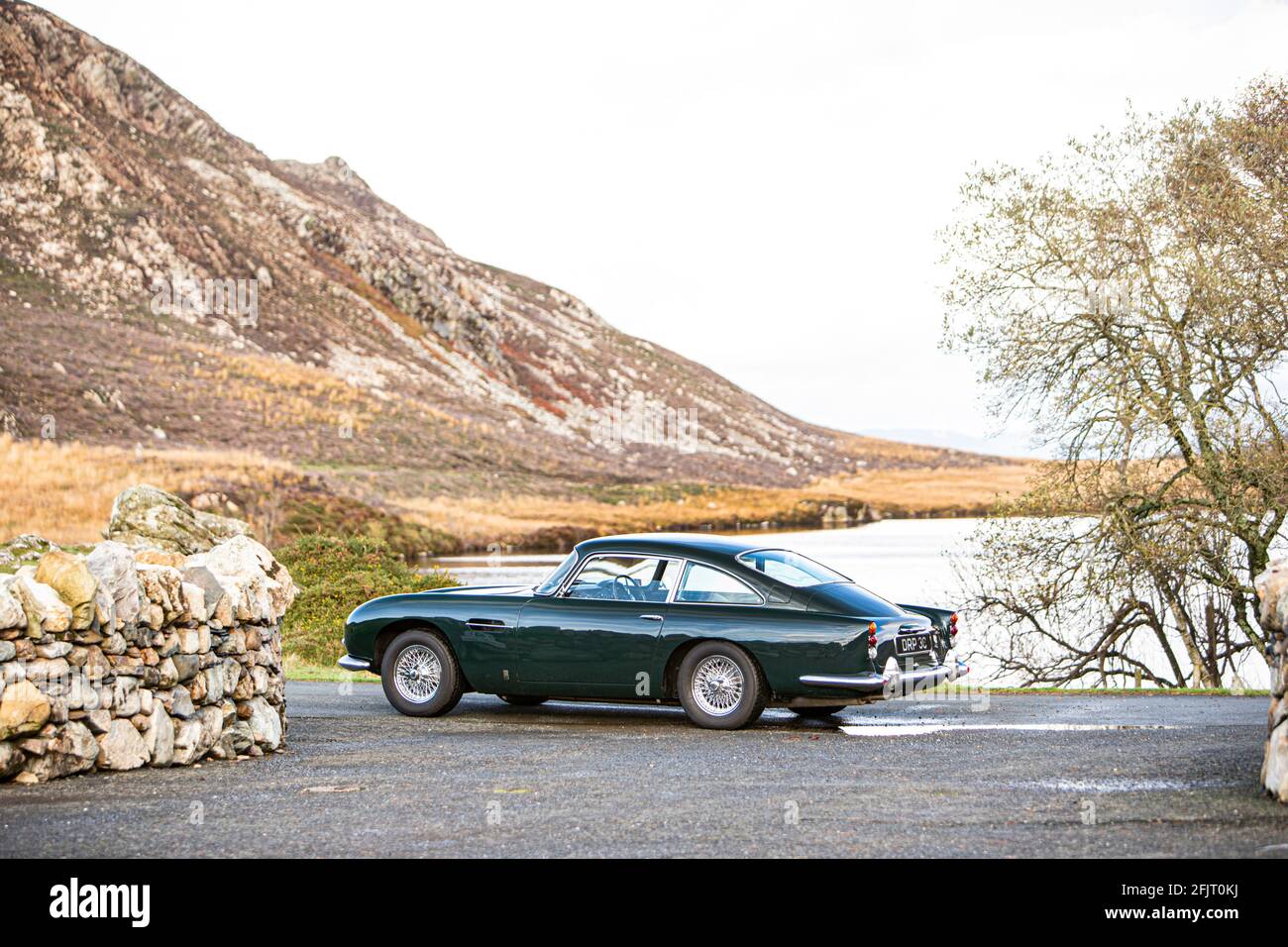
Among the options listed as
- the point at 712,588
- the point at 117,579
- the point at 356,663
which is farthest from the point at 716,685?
the point at 117,579

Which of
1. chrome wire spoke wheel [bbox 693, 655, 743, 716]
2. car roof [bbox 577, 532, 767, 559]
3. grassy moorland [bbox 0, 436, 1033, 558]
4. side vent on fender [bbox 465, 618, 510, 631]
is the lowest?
chrome wire spoke wheel [bbox 693, 655, 743, 716]

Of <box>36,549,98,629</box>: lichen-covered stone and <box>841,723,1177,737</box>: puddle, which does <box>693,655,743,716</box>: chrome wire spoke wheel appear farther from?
<box>36,549,98,629</box>: lichen-covered stone

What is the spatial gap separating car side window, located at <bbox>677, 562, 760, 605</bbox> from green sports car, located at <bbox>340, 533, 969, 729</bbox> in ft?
0.04

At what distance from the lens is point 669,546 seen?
11.3 meters

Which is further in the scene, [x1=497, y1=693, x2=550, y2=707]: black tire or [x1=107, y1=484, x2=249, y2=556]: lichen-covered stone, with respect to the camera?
[x1=107, y1=484, x2=249, y2=556]: lichen-covered stone

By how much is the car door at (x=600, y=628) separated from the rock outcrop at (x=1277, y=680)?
464cm

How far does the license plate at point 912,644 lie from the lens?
1063cm

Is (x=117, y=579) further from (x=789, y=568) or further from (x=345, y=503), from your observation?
(x=345, y=503)

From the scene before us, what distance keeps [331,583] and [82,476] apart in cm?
4079

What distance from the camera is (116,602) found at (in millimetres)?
8828

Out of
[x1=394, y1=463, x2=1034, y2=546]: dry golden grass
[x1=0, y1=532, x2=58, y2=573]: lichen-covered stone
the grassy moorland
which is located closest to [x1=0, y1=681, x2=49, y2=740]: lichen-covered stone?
[x1=0, y1=532, x2=58, y2=573]: lichen-covered stone

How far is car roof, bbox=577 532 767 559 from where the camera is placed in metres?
11.2
